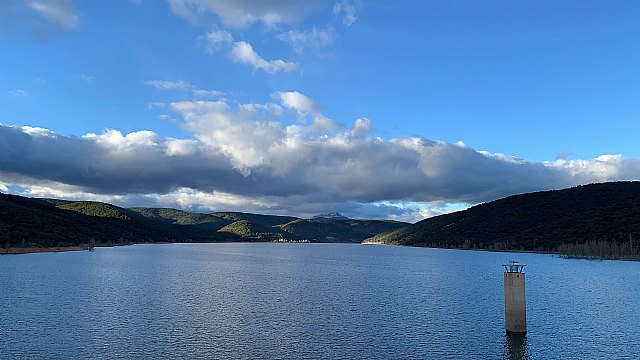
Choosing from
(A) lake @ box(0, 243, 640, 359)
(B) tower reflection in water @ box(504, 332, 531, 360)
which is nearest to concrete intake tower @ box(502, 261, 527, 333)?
(B) tower reflection in water @ box(504, 332, 531, 360)

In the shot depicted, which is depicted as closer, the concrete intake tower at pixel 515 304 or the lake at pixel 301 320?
the lake at pixel 301 320

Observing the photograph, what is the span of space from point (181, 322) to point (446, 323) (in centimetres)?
4030

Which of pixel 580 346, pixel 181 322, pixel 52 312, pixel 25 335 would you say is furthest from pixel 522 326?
pixel 52 312

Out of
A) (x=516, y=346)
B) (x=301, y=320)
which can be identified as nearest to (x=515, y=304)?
(x=516, y=346)

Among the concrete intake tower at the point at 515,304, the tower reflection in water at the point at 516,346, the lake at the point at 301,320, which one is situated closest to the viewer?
the tower reflection in water at the point at 516,346

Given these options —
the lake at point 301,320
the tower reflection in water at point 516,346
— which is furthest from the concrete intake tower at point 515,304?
the lake at point 301,320

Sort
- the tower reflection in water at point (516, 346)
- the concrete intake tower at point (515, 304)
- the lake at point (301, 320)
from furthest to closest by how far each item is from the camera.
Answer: the concrete intake tower at point (515, 304) → the lake at point (301, 320) → the tower reflection in water at point (516, 346)

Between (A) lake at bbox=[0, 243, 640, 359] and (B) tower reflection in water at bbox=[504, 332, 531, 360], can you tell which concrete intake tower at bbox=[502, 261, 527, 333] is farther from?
(A) lake at bbox=[0, 243, 640, 359]

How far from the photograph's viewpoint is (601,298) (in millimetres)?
103750

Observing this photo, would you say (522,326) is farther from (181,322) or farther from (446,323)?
(181,322)

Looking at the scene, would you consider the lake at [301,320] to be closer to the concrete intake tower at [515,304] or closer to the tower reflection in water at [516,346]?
the tower reflection in water at [516,346]

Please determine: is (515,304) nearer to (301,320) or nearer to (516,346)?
(516,346)

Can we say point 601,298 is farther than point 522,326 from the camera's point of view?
Yes

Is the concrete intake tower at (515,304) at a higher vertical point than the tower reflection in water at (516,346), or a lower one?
higher
